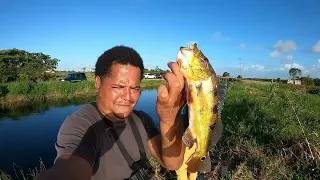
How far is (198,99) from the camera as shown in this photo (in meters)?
2.29

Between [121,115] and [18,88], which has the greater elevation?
[121,115]

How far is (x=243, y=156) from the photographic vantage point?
800 cm

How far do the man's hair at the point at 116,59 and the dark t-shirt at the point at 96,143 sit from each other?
40 centimetres

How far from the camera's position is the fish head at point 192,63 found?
2193mm

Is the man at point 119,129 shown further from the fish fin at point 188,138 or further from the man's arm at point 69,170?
the fish fin at point 188,138

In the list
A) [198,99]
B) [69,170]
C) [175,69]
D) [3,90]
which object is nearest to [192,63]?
[175,69]

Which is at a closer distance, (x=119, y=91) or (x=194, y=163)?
(x=194, y=163)

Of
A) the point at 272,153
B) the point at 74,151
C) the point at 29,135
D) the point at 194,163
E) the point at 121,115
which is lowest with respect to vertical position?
the point at 29,135

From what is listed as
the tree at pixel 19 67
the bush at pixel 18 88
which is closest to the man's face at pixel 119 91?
the bush at pixel 18 88

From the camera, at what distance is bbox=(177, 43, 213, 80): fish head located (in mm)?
2193

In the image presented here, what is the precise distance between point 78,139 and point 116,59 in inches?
34.5

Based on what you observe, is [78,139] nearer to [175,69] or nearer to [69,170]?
[69,170]

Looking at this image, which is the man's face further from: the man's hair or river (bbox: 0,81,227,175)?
river (bbox: 0,81,227,175)

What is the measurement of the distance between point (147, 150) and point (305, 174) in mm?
4792
